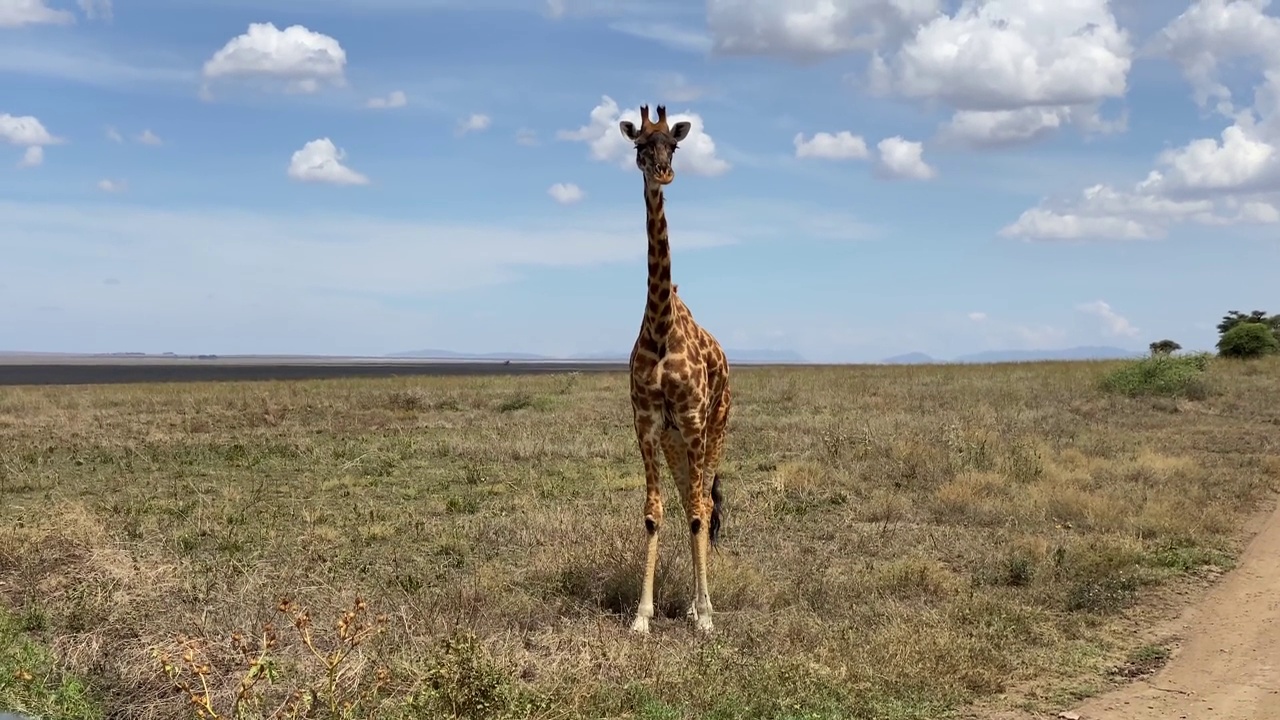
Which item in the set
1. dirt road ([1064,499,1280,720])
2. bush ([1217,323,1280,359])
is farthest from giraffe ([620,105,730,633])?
bush ([1217,323,1280,359])

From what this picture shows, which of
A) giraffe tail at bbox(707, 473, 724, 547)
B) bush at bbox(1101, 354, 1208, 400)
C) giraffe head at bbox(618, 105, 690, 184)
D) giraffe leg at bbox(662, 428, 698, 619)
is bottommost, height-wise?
giraffe tail at bbox(707, 473, 724, 547)

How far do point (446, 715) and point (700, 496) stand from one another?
314cm

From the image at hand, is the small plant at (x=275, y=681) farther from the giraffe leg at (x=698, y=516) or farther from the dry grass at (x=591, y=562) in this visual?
the giraffe leg at (x=698, y=516)

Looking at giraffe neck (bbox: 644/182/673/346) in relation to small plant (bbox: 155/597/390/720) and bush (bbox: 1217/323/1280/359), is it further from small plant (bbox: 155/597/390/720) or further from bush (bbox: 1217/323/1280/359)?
bush (bbox: 1217/323/1280/359)

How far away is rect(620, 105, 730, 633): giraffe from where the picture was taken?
782cm

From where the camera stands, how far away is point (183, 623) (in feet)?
22.1

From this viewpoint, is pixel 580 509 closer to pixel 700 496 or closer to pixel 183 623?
pixel 700 496

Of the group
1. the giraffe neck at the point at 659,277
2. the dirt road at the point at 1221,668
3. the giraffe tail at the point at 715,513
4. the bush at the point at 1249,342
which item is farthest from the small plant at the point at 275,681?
the bush at the point at 1249,342

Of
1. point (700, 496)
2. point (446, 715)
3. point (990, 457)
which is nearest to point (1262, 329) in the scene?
point (990, 457)

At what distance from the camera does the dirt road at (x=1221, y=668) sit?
613cm

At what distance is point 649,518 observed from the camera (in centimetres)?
799

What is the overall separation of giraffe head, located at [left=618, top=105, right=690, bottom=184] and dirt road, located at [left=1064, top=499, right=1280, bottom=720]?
4.32 m

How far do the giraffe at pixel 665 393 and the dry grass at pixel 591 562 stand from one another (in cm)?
54

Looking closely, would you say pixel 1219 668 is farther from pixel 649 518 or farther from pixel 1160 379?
pixel 1160 379
